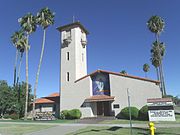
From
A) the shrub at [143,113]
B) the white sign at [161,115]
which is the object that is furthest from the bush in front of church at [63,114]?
the white sign at [161,115]

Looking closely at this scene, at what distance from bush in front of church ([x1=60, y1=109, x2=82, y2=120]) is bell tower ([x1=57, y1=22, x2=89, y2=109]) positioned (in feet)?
8.34

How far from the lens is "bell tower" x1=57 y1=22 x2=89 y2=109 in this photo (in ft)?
103

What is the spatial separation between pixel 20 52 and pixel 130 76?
91.4 ft

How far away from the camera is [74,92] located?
30281 mm

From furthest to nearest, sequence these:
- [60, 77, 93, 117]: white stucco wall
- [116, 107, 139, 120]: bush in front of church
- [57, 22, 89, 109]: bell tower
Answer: [57, 22, 89, 109]: bell tower < [60, 77, 93, 117]: white stucco wall < [116, 107, 139, 120]: bush in front of church

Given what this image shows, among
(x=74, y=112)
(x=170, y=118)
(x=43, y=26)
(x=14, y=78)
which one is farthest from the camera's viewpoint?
(x=14, y=78)

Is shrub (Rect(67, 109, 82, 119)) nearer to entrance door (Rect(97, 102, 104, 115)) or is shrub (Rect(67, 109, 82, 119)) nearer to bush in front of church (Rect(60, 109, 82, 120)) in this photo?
bush in front of church (Rect(60, 109, 82, 120))

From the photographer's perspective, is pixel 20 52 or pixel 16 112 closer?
pixel 16 112

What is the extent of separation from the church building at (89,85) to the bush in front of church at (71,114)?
33.0 inches

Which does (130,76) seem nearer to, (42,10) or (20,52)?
(42,10)

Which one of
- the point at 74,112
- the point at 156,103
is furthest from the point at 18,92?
the point at 156,103

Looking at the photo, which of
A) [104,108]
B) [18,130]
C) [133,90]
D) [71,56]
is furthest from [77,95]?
[18,130]

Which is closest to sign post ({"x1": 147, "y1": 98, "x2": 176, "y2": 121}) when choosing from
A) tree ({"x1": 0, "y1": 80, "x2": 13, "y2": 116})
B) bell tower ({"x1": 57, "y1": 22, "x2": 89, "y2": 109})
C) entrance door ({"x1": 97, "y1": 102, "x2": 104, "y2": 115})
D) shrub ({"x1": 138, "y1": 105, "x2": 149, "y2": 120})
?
shrub ({"x1": 138, "y1": 105, "x2": 149, "y2": 120})

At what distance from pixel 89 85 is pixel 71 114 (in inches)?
198
